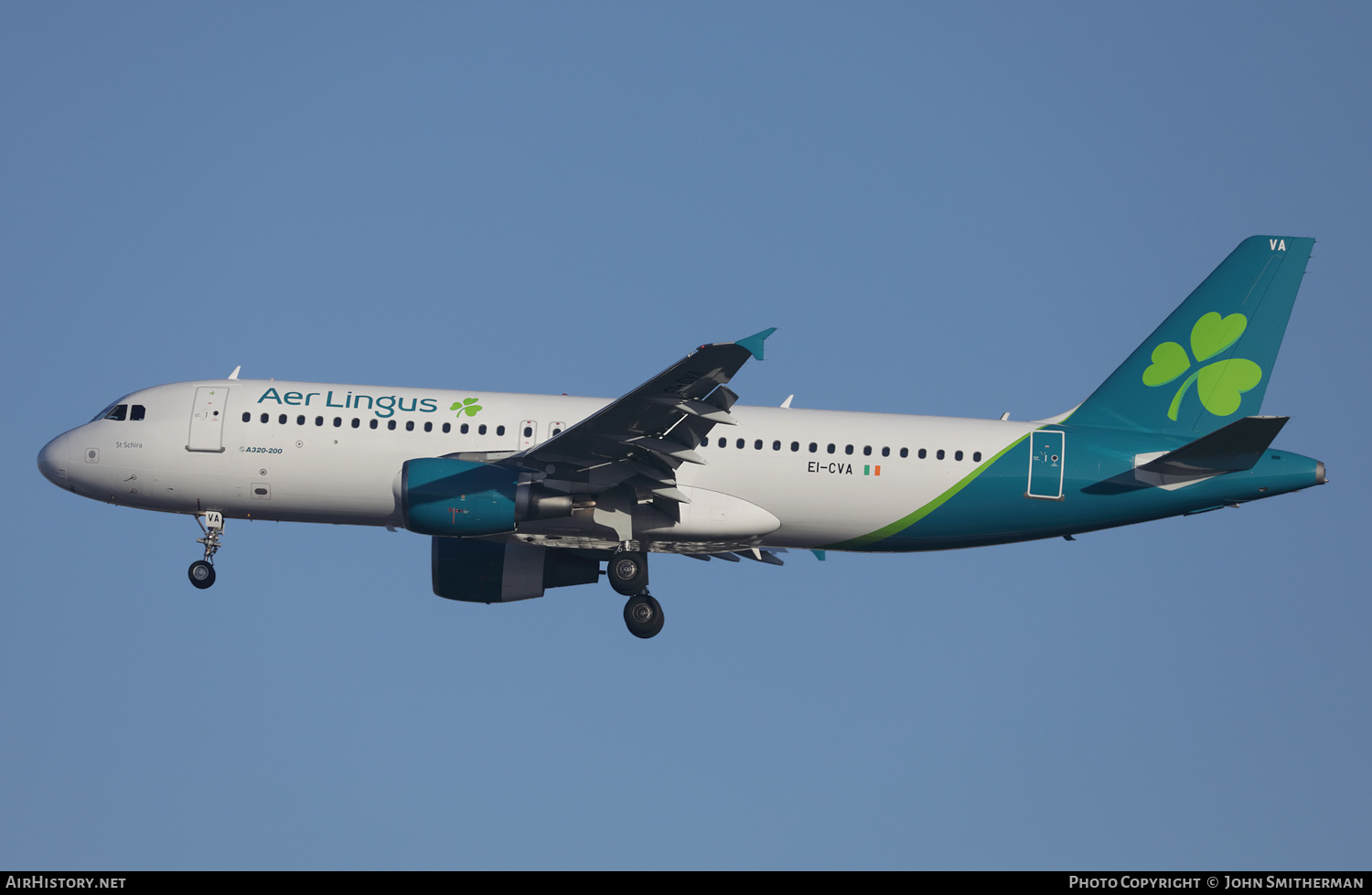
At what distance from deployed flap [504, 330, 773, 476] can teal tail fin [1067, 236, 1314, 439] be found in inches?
406

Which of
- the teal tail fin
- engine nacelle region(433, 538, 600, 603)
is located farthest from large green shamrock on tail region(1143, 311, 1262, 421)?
engine nacelle region(433, 538, 600, 603)

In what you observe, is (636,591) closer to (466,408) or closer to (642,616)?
(642,616)

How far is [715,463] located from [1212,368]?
41.8 feet

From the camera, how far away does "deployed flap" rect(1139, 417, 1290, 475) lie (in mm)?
33250

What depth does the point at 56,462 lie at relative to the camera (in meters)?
37.9

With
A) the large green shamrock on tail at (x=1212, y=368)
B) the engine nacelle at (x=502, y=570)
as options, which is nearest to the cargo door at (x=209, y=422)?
the engine nacelle at (x=502, y=570)

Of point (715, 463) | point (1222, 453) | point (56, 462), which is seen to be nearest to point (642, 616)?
point (715, 463)

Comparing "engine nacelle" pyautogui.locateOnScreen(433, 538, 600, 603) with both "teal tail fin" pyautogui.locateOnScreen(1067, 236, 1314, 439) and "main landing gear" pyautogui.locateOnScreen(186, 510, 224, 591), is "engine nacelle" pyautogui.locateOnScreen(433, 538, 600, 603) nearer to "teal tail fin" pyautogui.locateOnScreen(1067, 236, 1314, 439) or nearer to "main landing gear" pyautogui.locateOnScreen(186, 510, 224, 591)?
"main landing gear" pyautogui.locateOnScreen(186, 510, 224, 591)

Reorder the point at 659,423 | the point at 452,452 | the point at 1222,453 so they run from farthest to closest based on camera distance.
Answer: the point at 452,452 → the point at 1222,453 → the point at 659,423

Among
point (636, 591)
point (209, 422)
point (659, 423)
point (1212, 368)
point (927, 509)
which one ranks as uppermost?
point (1212, 368)

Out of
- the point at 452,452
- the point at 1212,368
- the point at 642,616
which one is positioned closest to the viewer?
the point at 452,452

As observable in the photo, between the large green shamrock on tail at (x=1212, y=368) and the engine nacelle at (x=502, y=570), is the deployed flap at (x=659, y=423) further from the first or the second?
the large green shamrock on tail at (x=1212, y=368)

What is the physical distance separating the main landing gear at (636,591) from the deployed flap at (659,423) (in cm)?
218

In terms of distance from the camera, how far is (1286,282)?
37.5 meters
